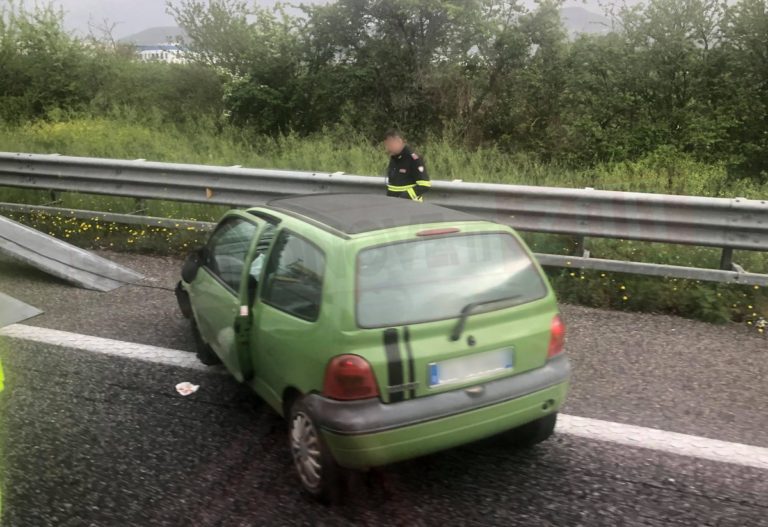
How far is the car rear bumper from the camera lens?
2.88 meters

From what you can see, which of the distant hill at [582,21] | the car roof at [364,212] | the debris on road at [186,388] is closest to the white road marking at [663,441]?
the debris on road at [186,388]

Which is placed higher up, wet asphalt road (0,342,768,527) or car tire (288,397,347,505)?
car tire (288,397,347,505)

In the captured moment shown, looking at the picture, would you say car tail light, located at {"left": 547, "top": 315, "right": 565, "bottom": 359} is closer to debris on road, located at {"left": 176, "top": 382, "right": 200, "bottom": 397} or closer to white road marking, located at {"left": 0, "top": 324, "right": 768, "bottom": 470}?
white road marking, located at {"left": 0, "top": 324, "right": 768, "bottom": 470}

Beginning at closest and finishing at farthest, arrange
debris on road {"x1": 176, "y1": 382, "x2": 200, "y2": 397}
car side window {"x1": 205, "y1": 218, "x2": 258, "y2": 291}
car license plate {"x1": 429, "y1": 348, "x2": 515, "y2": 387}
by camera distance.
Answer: car license plate {"x1": 429, "y1": 348, "x2": 515, "y2": 387}, car side window {"x1": 205, "y1": 218, "x2": 258, "y2": 291}, debris on road {"x1": 176, "y1": 382, "x2": 200, "y2": 397}

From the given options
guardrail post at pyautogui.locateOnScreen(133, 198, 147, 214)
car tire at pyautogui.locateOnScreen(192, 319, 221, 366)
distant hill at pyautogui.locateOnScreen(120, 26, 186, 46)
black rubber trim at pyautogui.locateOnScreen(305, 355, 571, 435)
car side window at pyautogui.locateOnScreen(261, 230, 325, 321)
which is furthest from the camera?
distant hill at pyautogui.locateOnScreen(120, 26, 186, 46)

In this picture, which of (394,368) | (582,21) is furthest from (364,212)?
(582,21)

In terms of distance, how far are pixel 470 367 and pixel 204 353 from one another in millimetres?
2241

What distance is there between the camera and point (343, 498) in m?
3.08

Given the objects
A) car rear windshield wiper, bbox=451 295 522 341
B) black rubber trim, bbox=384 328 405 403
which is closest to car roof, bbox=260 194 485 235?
car rear windshield wiper, bbox=451 295 522 341

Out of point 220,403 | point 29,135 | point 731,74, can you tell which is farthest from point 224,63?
point 220,403

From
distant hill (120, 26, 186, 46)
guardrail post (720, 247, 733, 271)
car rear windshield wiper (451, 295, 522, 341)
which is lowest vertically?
guardrail post (720, 247, 733, 271)

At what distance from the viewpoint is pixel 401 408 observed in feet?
9.58

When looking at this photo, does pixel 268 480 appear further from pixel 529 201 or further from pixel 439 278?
pixel 529 201

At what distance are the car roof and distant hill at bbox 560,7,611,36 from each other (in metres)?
9.53
